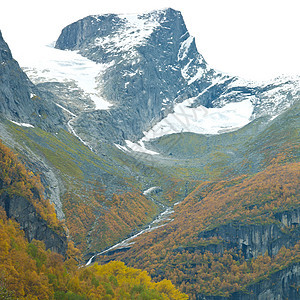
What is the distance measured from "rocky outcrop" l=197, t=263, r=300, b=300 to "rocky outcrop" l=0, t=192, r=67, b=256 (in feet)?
170

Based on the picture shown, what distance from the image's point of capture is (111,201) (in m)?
178

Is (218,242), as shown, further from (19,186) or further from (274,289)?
(19,186)

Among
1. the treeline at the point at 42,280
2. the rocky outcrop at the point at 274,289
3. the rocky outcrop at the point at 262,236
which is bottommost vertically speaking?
the rocky outcrop at the point at 274,289

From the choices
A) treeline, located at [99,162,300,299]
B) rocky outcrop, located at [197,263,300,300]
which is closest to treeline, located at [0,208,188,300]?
rocky outcrop, located at [197,263,300,300]

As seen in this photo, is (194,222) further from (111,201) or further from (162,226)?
(111,201)

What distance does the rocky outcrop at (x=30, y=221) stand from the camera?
277ft

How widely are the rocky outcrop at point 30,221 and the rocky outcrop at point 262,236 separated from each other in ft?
213

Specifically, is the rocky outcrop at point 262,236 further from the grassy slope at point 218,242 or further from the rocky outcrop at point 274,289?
the rocky outcrop at point 274,289

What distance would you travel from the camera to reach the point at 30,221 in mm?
89812

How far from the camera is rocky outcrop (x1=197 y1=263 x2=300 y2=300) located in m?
114

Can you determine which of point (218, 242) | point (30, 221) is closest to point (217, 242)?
point (218, 242)

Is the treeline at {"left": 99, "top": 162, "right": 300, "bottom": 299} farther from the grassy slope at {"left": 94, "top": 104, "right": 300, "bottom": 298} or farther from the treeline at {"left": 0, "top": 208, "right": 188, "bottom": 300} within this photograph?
the treeline at {"left": 0, "top": 208, "right": 188, "bottom": 300}

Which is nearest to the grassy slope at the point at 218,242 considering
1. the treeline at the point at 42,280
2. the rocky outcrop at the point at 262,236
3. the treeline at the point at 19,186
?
the rocky outcrop at the point at 262,236

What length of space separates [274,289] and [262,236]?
79.7 feet
